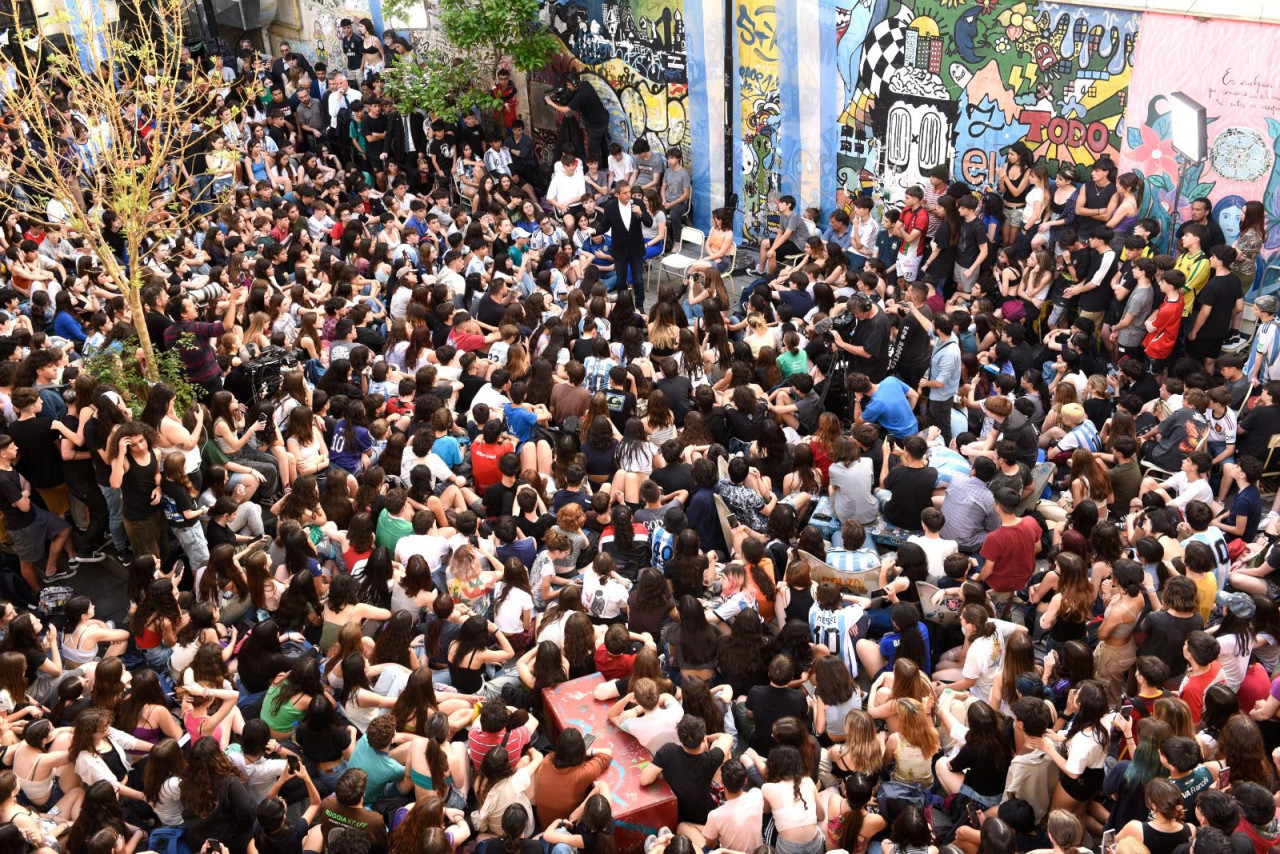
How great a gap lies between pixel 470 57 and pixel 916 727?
14.3 m

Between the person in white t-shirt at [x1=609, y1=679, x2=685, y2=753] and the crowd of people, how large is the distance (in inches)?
1.2

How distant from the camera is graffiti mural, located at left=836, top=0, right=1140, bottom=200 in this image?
40.9 ft

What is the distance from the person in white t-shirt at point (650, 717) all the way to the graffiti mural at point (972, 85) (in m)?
8.61

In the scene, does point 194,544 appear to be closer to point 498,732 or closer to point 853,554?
point 498,732

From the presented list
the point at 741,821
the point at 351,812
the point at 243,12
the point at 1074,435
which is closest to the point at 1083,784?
the point at 741,821

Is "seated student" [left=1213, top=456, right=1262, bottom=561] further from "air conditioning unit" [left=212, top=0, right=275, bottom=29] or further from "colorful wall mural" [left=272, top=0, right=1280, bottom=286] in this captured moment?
"air conditioning unit" [left=212, top=0, right=275, bottom=29]

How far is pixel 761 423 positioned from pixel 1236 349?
17.0ft

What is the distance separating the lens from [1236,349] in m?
11.7

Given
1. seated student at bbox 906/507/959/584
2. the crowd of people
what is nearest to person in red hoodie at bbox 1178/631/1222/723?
the crowd of people

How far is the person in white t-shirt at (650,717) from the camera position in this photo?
6863 millimetres

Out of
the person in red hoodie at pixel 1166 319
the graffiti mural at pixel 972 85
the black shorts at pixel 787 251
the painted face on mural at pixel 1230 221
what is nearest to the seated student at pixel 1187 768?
the person in red hoodie at pixel 1166 319

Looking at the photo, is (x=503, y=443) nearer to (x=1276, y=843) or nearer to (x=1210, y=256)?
(x=1276, y=843)

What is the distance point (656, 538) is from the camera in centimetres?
872

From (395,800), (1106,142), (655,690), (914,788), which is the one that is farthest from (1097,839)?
(1106,142)
